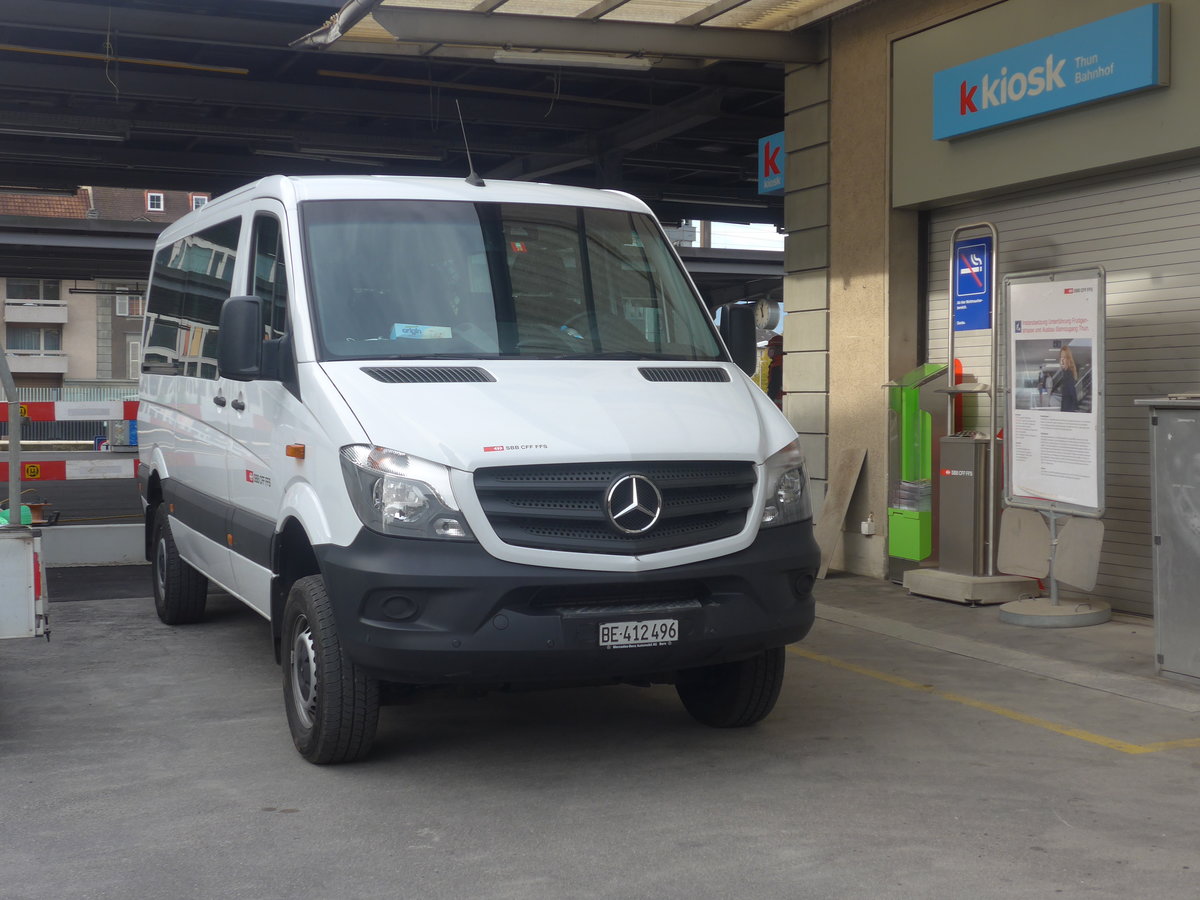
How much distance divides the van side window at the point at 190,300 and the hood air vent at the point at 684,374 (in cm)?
229

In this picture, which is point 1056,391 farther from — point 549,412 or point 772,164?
point 772,164

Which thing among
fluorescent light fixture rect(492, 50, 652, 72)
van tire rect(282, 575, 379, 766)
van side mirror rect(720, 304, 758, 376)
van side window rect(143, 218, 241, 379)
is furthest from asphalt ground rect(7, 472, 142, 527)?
van side mirror rect(720, 304, 758, 376)

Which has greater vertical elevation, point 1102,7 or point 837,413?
point 1102,7

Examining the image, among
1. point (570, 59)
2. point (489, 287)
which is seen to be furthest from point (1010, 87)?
point (489, 287)

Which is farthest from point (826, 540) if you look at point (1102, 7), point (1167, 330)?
point (1102, 7)

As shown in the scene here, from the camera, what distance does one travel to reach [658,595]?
16.2 feet

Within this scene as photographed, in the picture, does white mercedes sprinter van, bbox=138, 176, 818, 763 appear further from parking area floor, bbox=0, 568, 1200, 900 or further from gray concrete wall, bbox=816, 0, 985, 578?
gray concrete wall, bbox=816, 0, 985, 578

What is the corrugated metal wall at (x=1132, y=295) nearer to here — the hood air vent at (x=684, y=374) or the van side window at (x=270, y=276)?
the hood air vent at (x=684, y=374)

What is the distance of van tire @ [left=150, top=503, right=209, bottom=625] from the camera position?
328 inches

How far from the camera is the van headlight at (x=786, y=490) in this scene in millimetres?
5227

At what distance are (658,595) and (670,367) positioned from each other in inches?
44.3

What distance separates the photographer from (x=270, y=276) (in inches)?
235

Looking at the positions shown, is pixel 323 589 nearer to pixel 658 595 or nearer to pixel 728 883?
pixel 658 595

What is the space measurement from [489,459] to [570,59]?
694 cm
